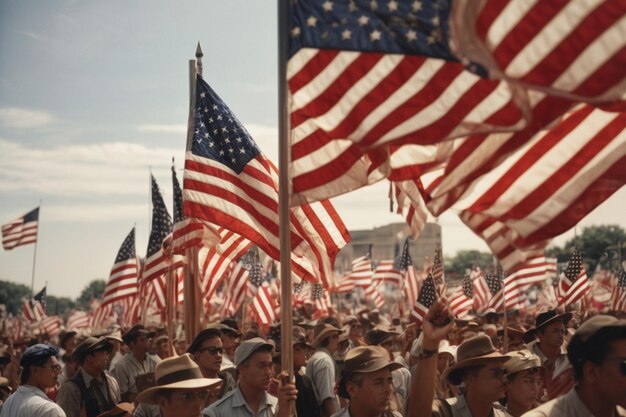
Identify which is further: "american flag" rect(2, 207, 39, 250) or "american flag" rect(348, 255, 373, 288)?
"american flag" rect(348, 255, 373, 288)

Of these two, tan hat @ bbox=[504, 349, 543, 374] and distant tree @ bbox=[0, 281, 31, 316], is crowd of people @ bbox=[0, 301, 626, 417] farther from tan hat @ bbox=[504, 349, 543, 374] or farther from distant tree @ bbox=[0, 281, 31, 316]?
distant tree @ bbox=[0, 281, 31, 316]

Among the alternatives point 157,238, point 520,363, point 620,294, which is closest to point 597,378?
point 520,363

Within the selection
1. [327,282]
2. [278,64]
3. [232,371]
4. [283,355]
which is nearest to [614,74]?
[278,64]

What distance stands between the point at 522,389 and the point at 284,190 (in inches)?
120

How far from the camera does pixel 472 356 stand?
736 cm

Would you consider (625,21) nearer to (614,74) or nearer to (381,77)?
(614,74)

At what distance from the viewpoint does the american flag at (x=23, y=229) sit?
32875 millimetres

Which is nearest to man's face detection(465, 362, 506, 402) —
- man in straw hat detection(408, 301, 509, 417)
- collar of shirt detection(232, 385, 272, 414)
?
man in straw hat detection(408, 301, 509, 417)

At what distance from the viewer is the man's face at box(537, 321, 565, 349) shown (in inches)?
428

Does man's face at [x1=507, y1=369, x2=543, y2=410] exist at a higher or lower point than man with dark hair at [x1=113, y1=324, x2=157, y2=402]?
lower

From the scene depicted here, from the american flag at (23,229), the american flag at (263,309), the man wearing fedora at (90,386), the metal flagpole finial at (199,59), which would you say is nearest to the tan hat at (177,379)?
the man wearing fedora at (90,386)

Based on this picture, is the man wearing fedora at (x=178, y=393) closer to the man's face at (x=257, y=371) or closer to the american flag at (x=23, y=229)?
the man's face at (x=257, y=371)

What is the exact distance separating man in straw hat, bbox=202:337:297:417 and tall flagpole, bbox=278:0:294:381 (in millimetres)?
1926

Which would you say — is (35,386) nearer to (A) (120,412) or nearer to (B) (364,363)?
(A) (120,412)
